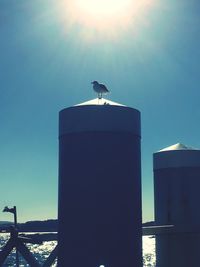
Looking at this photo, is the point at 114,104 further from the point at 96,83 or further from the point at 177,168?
the point at 177,168

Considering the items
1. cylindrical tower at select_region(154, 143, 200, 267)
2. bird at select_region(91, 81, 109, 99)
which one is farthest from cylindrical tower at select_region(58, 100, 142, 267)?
cylindrical tower at select_region(154, 143, 200, 267)

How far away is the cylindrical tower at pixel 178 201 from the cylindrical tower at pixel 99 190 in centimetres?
853

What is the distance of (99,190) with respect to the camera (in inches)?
832

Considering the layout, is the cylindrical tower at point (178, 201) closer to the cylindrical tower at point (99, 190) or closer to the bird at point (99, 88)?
the bird at point (99, 88)

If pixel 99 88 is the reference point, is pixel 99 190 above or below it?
below

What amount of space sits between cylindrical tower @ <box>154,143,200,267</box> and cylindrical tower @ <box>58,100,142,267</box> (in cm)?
853

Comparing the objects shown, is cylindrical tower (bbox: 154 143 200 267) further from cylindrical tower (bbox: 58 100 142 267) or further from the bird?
cylindrical tower (bbox: 58 100 142 267)

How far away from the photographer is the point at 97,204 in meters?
21.1

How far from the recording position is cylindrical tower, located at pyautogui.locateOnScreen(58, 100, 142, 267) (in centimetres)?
2100

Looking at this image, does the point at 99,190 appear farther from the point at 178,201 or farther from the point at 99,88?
the point at 178,201

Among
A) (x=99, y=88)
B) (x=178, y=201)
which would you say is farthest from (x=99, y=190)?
(x=178, y=201)

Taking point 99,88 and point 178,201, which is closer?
point 99,88

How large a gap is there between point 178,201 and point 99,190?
35.0 feet

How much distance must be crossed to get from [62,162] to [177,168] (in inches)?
411
